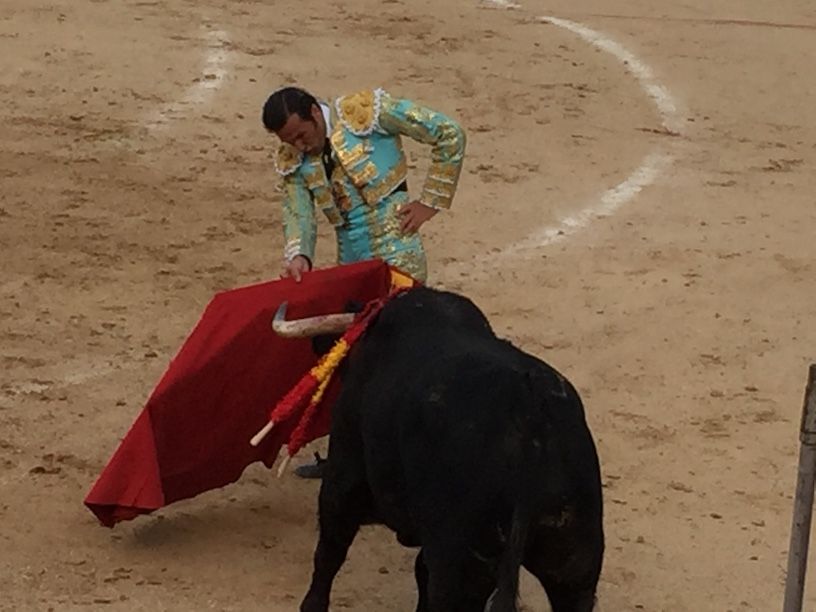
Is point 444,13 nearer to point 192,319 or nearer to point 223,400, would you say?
point 192,319

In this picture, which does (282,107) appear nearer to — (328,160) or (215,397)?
(328,160)

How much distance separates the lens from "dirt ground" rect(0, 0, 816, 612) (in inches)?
214

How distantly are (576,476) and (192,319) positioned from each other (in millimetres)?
3670

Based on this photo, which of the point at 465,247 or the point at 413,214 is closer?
the point at 413,214

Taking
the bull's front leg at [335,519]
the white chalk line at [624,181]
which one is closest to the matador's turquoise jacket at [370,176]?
A: the bull's front leg at [335,519]

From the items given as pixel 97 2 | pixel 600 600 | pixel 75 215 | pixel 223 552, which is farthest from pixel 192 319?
pixel 97 2

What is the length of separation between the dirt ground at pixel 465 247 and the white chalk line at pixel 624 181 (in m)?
0.03

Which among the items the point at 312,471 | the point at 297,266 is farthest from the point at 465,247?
the point at 297,266

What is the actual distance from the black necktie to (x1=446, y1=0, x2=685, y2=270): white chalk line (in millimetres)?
2564

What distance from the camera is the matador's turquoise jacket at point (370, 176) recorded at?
18.0ft

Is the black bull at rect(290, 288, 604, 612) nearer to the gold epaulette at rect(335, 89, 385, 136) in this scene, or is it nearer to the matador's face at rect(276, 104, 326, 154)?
the matador's face at rect(276, 104, 326, 154)

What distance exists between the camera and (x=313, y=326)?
481 centimetres

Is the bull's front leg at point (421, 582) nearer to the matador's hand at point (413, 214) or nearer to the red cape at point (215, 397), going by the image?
the red cape at point (215, 397)

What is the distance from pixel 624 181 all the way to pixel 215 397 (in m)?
4.39
